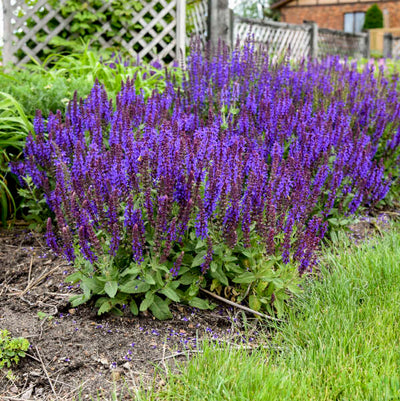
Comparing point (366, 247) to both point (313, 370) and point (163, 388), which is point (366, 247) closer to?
point (313, 370)

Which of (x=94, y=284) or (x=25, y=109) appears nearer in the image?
(x=94, y=284)

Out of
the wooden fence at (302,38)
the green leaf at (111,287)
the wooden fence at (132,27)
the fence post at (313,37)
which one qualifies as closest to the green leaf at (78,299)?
the green leaf at (111,287)

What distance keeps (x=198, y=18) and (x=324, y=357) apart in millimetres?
7557

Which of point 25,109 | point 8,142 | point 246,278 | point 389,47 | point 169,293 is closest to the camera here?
point 169,293

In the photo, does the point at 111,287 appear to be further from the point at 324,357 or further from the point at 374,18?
the point at 374,18

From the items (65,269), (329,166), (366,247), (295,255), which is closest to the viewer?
(295,255)

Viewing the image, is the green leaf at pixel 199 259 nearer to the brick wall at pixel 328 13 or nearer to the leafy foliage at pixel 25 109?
the leafy foliage at pixel 25 109

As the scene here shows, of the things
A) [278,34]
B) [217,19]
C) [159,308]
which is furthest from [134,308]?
[278,34]

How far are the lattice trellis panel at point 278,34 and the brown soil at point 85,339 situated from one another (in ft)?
30.7

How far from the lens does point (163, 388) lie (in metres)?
2.24

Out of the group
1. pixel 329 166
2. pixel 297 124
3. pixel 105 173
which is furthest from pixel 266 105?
pixel 105 173

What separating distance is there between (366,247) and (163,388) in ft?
6.54

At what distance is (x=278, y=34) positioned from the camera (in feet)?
43.1

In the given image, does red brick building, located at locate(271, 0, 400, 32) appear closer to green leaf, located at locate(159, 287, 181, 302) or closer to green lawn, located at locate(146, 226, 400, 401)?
green lawn, located at locate(146, 226, 400, 401)
